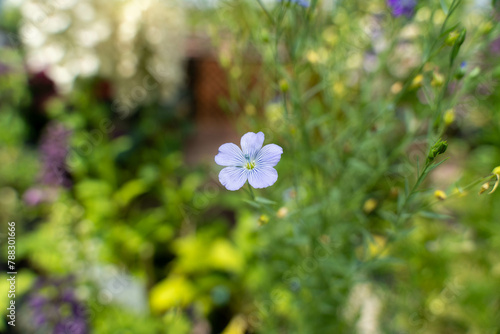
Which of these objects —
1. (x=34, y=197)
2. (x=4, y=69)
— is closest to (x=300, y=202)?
(x=34, y=197)

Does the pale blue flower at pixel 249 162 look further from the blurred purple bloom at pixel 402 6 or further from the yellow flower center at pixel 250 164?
the blurred purple bloom at pixel 402 6

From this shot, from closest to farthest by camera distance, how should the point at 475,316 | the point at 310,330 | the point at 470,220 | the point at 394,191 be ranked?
the point at 394,191
the point at 310,330
the point at 475,316
the point at 470,220

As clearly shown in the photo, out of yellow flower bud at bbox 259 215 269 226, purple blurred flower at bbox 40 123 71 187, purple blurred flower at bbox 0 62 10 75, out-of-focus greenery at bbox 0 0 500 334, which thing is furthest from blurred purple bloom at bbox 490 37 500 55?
purple blurred flower at bbox 0 62 10 75

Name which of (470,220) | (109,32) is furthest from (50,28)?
(470,220)

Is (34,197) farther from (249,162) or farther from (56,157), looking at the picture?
(249,162)

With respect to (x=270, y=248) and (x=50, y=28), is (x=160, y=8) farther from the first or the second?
(x=270, y=248)

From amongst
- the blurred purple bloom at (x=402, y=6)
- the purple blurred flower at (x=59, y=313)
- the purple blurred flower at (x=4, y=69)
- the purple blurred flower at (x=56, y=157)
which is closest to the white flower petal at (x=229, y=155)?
the blurred purple bloom at (x=402, y=6)

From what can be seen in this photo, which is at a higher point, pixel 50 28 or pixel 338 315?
pixel 50 28
